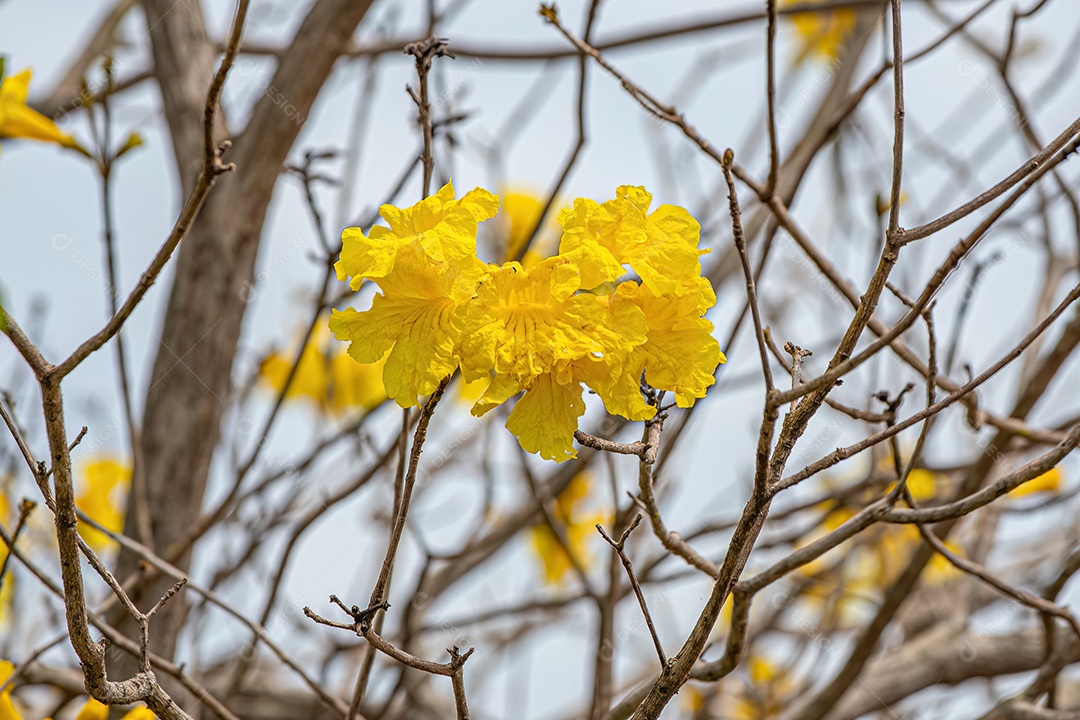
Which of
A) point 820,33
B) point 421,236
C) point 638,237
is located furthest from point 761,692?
point 421,236

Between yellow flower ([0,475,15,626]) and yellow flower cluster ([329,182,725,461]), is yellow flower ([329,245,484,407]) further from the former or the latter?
yellow flower ([0,475,15,626])

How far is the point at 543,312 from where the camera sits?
1.17 m

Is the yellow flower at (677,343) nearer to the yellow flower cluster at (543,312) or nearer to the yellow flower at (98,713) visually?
the yellow flower cluster at (543,312)

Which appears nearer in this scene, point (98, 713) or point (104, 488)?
point (98, 713)

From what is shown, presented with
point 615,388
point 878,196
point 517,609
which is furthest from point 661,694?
point 517,609

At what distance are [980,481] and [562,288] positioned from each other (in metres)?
1.66

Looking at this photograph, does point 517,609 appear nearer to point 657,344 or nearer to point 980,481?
point 980,481

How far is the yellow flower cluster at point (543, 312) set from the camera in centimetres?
115

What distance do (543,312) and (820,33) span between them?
3.59 meters

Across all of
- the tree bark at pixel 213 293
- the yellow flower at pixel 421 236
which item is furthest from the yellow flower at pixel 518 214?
the yellow flower at pixel 421 236

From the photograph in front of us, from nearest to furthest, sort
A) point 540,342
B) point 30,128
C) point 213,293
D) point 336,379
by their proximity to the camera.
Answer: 1. point 540,342
2. point 30,128
3. point 213,293
4. point 336,379

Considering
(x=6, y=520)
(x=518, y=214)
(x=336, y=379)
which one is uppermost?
(x=518, y=214)

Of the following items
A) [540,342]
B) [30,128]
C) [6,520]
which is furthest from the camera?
[6,520]

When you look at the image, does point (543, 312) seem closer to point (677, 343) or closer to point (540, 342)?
point (540, 342)
